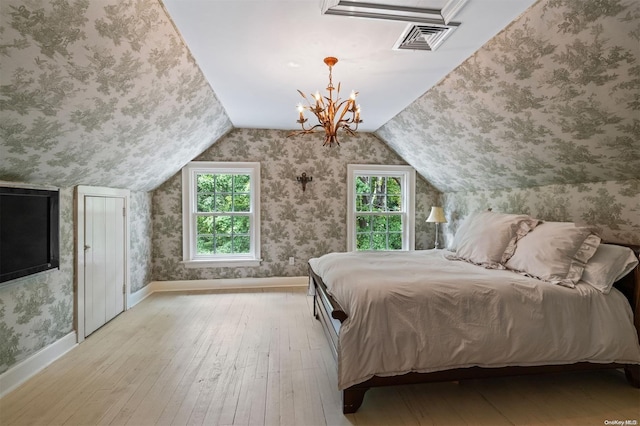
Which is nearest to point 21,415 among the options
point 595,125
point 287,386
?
point 287,386

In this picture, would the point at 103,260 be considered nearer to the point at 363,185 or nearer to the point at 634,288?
the point at 363,185

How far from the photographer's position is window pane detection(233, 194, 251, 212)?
4.64 meters

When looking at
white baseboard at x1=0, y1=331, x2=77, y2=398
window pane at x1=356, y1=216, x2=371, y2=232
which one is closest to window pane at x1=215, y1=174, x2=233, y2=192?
window pane at x1=356, y1=216, x2=371, y2=232

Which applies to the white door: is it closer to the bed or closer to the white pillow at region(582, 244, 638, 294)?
the bed

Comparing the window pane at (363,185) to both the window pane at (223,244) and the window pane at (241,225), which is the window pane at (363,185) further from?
the window pane at (223,244)

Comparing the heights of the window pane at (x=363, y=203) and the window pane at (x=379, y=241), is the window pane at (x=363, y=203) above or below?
above

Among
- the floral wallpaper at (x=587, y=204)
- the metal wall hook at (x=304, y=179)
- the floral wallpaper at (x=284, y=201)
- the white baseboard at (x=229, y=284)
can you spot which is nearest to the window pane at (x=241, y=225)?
the floral wallpaper at (x=284, y=201)

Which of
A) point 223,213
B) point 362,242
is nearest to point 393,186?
point 362,242

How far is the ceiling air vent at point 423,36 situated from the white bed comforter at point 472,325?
66.4 inches

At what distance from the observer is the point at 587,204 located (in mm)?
2752

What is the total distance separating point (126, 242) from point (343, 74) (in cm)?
314

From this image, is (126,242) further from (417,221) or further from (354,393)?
(417,221)

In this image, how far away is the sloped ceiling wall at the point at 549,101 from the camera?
1.75 m

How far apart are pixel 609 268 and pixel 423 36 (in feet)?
6.79
